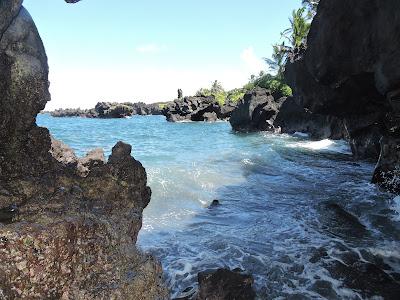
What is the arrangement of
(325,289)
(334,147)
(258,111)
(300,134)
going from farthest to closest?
(258,111) → (300,134) → (334,147) → (325,289)

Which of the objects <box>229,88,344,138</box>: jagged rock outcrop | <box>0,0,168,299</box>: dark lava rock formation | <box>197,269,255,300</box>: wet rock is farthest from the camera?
<box>229,88,344,138</box>: jagged rock outcrop

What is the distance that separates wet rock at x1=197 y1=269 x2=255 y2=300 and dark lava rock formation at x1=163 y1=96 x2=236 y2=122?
71.4 meters

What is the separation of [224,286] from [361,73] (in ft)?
30.0

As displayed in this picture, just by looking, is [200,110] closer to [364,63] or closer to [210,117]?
[210,117]

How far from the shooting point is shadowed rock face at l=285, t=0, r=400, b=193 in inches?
383

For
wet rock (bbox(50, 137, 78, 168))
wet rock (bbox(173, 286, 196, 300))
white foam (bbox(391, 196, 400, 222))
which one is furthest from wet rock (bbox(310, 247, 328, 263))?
wet rock (bbox(50, 137, 78, 168))

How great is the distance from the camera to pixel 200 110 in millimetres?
77562

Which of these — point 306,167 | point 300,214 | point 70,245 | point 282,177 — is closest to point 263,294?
point 70,245

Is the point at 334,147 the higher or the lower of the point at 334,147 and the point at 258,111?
the lower

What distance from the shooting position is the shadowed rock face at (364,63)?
9.72m

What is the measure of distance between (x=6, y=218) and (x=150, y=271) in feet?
4.98

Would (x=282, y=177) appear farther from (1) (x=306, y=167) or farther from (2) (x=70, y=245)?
(2) (x=70, y=245)

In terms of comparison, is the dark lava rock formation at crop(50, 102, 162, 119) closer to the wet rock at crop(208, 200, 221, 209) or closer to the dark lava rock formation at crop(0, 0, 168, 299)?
the wet rock at crop(208, 200, 221, 209)

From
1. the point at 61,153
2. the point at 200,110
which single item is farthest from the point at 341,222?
the point at 200,110
